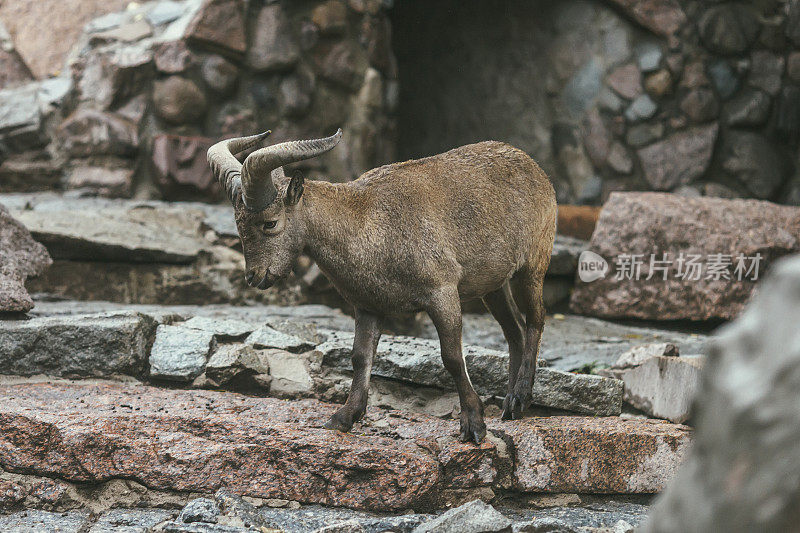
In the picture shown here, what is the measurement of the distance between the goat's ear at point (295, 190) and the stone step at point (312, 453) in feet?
3.51

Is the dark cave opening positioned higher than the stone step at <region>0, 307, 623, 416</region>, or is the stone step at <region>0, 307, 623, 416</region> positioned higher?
the dark cave opening

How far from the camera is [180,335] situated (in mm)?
5098

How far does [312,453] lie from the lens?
13.1ft

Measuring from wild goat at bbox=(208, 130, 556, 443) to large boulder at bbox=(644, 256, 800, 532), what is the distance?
8.73 feet

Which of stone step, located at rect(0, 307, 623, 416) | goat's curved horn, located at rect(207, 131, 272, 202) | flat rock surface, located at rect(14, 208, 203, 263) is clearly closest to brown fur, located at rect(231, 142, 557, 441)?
goat's curved horn, located at rect(207, 131, 272, 202)

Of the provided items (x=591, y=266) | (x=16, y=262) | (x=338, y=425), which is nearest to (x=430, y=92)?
(x=591, y=266)

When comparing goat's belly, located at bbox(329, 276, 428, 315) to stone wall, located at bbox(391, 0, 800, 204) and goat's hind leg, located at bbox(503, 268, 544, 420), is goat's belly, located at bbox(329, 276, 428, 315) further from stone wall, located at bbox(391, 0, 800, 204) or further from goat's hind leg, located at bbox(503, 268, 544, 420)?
stone wall, located at bbox(391, 0, 800, 204)

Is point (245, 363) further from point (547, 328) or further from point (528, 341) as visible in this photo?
point (547, 328)

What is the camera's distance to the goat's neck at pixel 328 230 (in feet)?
13.4

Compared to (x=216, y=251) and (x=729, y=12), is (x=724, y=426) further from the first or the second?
(x=729, y=12)

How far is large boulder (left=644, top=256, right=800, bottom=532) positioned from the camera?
1.29 metres

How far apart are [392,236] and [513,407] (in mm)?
1170

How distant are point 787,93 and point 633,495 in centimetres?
647

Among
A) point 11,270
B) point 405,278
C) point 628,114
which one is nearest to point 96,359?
point 11,270
